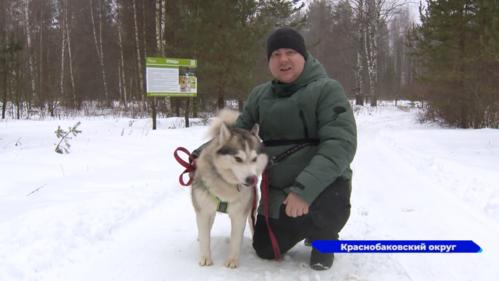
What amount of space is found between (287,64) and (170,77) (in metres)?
8.66

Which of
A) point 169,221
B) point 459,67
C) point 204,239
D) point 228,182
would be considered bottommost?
point 169,221

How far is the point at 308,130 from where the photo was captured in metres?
2.46

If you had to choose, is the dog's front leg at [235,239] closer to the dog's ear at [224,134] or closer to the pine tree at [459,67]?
the dog's ear at [224,134]

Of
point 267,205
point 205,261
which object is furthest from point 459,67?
point 205,261

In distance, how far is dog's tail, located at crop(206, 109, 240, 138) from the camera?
9.30 ft

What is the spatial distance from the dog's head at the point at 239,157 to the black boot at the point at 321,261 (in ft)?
2.46

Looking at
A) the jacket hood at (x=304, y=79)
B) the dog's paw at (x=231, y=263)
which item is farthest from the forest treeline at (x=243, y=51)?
the dog's paw at (x=231, y=263)

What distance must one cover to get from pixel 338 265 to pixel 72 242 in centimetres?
221

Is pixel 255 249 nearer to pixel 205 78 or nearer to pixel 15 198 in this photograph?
pixel 15 198

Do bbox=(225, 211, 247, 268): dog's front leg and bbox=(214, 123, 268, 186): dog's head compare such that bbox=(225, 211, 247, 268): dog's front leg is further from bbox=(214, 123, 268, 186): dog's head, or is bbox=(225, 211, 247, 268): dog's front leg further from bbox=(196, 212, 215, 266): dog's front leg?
bbox=(214, 123, 268, 186): dog's head

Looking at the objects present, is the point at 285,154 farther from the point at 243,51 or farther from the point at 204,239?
the point at 243,51

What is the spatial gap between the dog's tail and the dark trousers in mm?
927

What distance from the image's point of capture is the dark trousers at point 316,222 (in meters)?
2.35

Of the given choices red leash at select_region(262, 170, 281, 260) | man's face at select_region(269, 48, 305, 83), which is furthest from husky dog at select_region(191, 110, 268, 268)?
man's face at select_region(269, 48, 305, 83)
